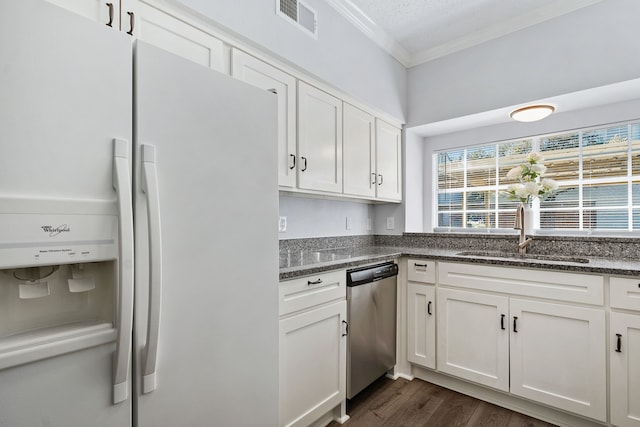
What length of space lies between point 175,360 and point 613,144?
3.19 metres

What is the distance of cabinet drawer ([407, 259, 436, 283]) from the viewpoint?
238 cm

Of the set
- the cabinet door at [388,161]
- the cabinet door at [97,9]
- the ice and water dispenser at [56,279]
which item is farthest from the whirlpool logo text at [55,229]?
the cabinet door at [388,161]

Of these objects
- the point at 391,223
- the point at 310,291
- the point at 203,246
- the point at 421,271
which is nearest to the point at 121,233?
the point at 203,246

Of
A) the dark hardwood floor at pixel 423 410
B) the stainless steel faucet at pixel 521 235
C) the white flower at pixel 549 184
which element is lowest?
the dark hardwood floor at pixel 423 410

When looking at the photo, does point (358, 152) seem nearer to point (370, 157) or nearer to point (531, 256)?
point (370, 157)

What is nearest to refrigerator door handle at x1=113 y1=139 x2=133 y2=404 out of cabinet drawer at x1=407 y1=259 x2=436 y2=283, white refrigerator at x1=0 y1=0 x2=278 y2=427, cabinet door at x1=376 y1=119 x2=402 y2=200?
white refrigerator at x1=0 y1=0 x2=278 y2=427

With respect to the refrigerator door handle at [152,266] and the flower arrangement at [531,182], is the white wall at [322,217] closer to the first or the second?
the flower arrangement at [531,182]

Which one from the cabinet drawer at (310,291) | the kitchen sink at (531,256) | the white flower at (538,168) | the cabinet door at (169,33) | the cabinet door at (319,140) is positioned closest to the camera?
the cabinet door at (169,33)

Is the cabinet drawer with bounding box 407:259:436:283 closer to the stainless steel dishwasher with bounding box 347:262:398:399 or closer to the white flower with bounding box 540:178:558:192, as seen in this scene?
the stainless steel dishwasher with bounding box 347:262:398:399

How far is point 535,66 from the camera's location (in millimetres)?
2416

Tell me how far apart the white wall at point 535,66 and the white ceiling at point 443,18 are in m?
0.07

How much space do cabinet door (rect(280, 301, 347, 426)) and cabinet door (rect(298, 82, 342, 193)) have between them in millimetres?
816

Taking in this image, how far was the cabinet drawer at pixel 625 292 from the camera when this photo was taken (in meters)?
1.68

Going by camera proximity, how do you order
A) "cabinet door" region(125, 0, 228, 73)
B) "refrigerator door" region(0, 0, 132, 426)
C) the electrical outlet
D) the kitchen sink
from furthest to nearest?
1. the electrical outlet
2. the kitchen sink
3. "cabinet door" region(125, 0, 228, 73)
4. "refrigerator door" region(0, 0, 132, 426)
